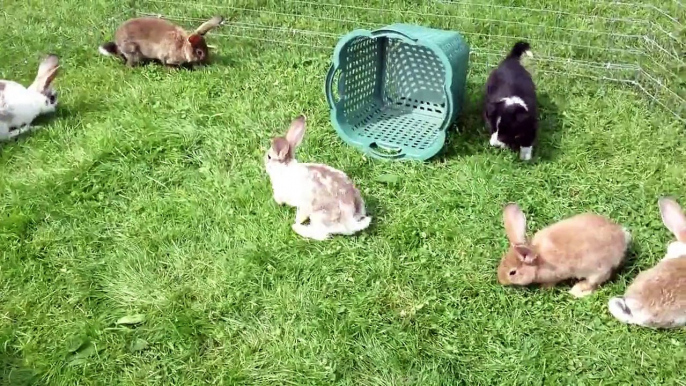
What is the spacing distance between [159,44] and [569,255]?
139 inches

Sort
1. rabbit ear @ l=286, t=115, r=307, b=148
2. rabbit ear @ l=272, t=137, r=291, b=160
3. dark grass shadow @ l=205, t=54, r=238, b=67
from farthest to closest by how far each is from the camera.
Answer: dark grass shadow @ l=205, t=54, r=238, b=67
rabbit ear @ l=286, t=115, r=307, b=148
rabbit ear @ l=272, t=137, r=291, b=160

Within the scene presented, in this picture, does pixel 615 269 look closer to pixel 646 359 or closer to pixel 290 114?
pixel 646 359

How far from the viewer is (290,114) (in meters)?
4.74

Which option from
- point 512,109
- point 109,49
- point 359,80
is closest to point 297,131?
point 359,80

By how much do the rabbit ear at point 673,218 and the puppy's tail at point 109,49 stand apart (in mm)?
4122

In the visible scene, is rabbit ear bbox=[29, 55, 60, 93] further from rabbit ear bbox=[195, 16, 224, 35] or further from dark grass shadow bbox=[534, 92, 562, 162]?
dark grass shadow bbox=[534, 92, 562, 162]

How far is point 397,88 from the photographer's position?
5086 mm

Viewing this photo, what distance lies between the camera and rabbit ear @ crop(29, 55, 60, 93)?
468cm

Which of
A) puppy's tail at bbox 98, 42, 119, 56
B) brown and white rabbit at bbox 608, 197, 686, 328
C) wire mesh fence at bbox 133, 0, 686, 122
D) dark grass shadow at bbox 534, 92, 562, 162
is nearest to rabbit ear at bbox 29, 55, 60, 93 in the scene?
puppy's tail at bbox 98, 42, 119, 56

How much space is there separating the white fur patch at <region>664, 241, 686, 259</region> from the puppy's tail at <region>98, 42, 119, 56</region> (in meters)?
4.22

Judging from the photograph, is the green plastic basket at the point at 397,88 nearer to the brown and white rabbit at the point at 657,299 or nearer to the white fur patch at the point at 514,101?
the white fur patch at the point at 514,101

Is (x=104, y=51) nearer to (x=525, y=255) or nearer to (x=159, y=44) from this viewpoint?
(x=159, y=44)

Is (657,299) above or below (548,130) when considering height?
above

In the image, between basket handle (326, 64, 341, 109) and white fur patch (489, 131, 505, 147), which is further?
basket handle (326, 64, 341, 109)
